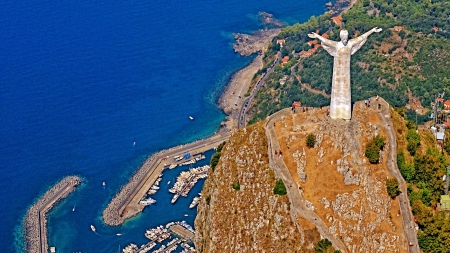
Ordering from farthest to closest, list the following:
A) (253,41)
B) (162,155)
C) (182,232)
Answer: (253,41), (162,155), (182,232)

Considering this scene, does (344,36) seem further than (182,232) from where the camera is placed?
No

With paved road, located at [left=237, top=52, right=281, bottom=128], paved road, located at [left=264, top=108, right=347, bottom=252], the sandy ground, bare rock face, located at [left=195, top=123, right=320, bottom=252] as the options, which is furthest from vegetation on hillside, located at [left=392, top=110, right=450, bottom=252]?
the sandy ground

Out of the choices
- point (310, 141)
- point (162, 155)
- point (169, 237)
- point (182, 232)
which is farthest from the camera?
point (162, 155)

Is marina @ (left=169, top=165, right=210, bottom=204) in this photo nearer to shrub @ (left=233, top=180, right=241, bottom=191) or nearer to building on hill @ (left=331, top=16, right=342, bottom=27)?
shrub @ (left=233, top=180, right=241, bottom=191)

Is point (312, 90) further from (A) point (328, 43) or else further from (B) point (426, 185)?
(B) point (426, 185)

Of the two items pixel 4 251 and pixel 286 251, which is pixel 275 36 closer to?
pixel 4 251

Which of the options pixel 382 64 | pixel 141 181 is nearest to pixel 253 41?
pixel 382 64

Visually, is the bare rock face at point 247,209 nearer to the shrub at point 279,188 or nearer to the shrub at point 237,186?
the shrub at point 237,186
